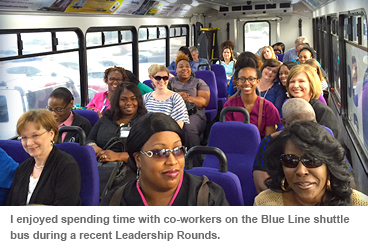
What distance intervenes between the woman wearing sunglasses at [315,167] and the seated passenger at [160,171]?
0.32 meters

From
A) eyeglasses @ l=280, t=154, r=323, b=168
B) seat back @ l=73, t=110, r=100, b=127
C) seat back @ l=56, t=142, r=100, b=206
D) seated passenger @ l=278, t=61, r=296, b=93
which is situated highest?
seated passenger @ l=278, t=61, r=296, b=93

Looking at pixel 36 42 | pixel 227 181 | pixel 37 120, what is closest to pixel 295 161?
pixel 227 181

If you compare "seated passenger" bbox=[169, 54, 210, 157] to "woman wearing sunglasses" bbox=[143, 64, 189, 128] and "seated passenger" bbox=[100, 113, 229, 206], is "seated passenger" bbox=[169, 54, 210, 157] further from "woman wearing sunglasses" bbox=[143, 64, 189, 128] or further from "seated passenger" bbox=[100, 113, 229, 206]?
"seated passenger" bbox=[100, 113, 229, 206]

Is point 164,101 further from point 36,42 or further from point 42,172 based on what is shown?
point 42,172

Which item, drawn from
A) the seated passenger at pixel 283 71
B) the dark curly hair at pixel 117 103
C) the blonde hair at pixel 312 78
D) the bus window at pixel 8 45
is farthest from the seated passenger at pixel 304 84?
the bus window at pixel 8 45

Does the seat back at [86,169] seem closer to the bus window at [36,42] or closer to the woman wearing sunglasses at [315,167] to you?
the woman wearing sunglasses at [315,167]

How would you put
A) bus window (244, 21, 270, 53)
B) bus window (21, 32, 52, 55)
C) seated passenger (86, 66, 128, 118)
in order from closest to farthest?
bus window (21, 32, 52, 55), seated passenger (86, 66, 128, 118), bus window (244, 21, 270, 53)

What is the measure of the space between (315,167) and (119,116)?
7.37 ft

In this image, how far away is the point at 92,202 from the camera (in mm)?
2529

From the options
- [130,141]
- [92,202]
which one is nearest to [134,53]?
[92,202]

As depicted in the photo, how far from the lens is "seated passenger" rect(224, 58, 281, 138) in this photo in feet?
11.4

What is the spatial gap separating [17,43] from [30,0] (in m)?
0.45

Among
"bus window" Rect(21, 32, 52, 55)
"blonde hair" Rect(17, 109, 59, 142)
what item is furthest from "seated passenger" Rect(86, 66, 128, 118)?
"blonde hair" Rect(17, 109, 59, 142)
